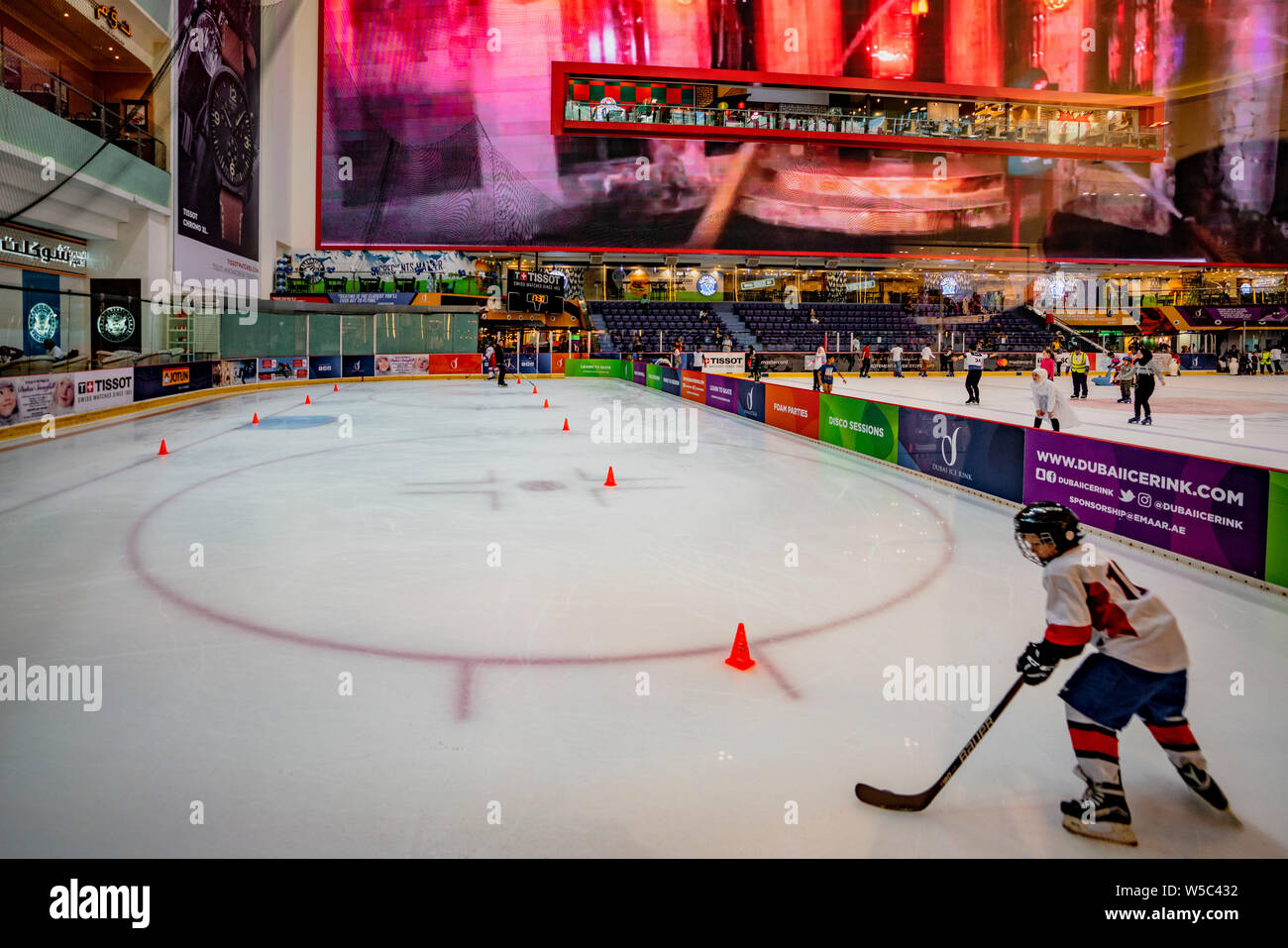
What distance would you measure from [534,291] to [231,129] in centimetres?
1296

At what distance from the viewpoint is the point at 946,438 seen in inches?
417

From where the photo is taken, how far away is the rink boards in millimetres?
6156

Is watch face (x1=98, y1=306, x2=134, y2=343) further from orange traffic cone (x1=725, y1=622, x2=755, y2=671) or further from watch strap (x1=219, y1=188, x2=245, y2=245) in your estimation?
orange traffic cone (x1=725, y1=622, x2=755, y2=671)

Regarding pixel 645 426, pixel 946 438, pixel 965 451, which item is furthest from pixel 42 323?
pixel 965 451

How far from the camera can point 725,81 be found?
40.1m

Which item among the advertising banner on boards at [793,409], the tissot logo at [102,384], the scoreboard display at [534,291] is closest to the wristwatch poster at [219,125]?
the tissot logo at [102,384]

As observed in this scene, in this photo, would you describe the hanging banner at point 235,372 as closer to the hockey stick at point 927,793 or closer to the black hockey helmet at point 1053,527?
the hockey stick at point 927,793

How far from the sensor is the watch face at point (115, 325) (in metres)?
20.2

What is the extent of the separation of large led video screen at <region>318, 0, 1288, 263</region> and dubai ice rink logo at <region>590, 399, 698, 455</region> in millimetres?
20435

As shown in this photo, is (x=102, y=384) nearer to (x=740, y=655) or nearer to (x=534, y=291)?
(x=740, y=655)

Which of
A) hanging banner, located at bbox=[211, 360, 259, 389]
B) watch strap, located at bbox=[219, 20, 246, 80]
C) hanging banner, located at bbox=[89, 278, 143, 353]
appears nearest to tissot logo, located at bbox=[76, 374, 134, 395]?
hanging banner, located at bbox=[89, 278, 143, 353]

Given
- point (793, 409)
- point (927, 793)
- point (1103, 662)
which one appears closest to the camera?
point (1103, 662)
